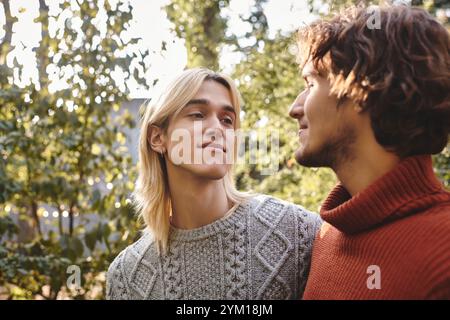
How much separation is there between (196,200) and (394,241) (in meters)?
0.90

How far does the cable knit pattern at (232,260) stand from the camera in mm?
1864

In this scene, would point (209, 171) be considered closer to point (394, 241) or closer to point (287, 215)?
point (287, 215)

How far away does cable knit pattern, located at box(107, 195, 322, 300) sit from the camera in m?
1.86

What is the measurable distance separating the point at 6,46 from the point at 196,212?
5.47 ft

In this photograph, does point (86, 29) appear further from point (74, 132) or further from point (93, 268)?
point (93, 268)

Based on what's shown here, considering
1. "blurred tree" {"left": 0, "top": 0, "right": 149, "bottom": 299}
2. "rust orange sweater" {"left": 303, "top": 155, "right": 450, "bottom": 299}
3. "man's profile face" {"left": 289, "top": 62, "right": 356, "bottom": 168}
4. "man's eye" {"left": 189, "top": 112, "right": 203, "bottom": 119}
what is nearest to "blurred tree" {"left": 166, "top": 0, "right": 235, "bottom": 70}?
"blurred tree" {"left": 0, "top": 0, "right": 149, "bottom": 299}

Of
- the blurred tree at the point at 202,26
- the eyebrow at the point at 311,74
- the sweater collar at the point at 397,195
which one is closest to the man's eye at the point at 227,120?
the eyebrow at the point at 311,74

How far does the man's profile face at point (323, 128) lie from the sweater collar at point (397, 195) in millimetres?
162

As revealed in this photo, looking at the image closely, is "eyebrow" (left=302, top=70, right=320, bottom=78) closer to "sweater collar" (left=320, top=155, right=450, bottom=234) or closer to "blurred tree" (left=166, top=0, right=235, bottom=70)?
"sweater collar" (left=320, top=155, right=450, bottom=234)

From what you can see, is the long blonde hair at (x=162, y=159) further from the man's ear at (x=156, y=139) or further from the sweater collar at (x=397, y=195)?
the sweater collar at (x=397, y=195)

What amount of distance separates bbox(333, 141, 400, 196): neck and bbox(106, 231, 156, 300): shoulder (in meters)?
0.93

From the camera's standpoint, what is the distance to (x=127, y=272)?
2.08 metres

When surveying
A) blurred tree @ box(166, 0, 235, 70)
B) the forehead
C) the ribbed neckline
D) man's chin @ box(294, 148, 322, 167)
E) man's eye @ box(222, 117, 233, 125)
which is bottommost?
the ribbed neckline

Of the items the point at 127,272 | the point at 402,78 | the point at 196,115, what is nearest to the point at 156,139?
the point at 196,115
